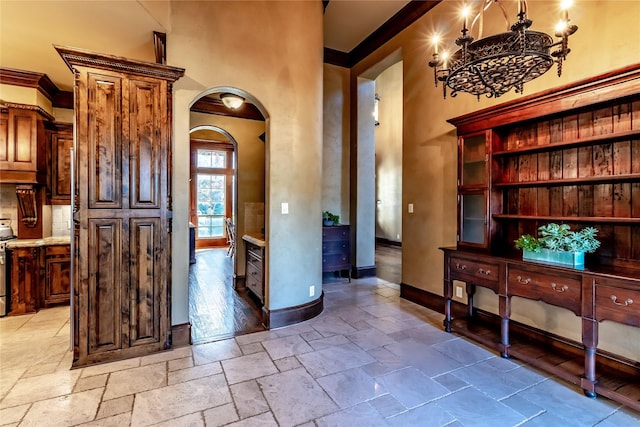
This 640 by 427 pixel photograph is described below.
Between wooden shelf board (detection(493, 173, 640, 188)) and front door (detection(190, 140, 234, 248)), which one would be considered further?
front door (detection(190, 140, 234, 248))

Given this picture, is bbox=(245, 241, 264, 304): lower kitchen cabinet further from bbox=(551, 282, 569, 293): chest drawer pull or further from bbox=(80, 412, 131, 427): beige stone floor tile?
bbox=(551, 282, 569, 293): chest drawer pull

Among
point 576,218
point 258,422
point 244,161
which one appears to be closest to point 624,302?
point 576,218

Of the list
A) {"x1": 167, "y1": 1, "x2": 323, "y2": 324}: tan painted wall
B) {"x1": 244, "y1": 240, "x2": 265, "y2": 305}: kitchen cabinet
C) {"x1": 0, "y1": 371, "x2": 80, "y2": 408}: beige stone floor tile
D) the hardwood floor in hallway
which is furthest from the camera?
{"x1": 244, "y1": 240, "x2": 265, "y2": 305}: kitchen cabinet

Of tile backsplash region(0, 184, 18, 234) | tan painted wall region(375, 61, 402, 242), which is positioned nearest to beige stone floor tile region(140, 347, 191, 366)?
→ tile backsplash region(0, 184, 18, 234)

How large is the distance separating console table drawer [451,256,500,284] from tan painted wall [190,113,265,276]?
3402 mm

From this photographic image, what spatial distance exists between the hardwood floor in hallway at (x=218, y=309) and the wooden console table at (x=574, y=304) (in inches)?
93.5

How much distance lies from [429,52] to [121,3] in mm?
3532

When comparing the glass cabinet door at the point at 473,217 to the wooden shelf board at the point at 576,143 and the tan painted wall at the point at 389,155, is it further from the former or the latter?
the tan painted wall at the point at 389,155

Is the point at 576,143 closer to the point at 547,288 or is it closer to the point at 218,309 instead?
the point at 547,288

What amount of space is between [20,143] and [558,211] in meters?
6.27

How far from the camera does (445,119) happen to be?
385cm

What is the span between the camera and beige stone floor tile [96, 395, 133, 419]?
2.04 metres

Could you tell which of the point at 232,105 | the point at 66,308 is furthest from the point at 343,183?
the point at 66,308

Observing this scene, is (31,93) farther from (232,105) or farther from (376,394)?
(376,394)
